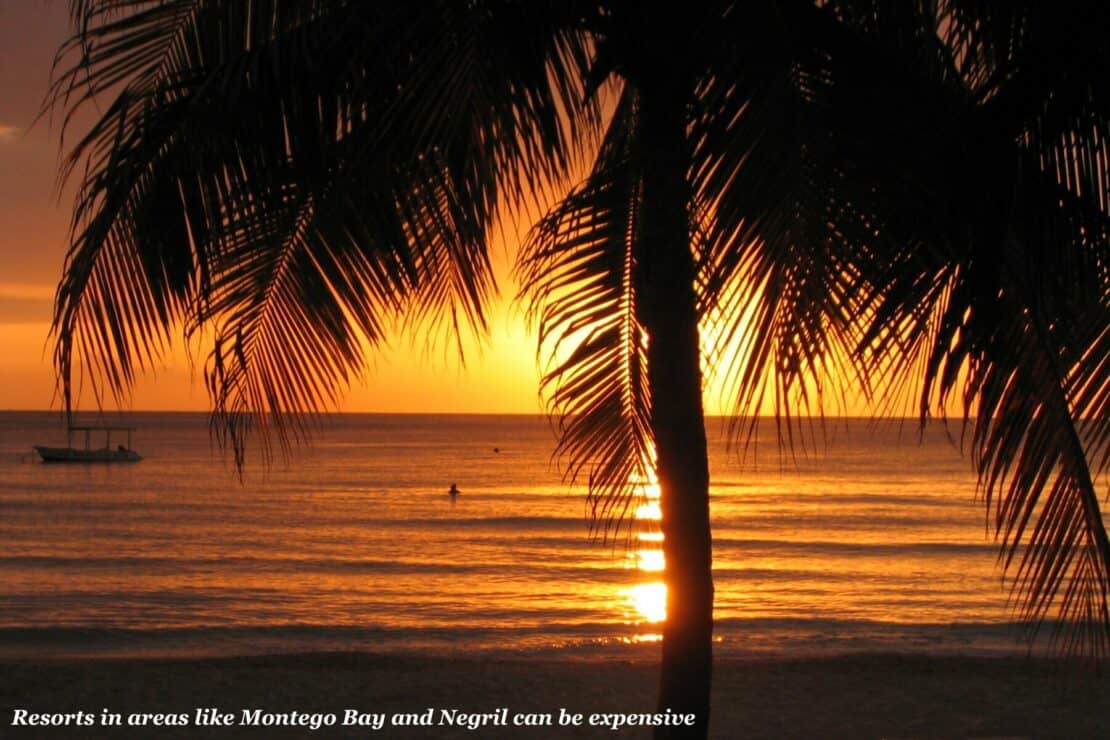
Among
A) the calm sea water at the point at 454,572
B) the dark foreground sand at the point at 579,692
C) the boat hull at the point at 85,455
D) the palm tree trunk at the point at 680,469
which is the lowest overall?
the boat hull at the point at 85,455

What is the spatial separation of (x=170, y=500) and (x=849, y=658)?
39631 millimetres

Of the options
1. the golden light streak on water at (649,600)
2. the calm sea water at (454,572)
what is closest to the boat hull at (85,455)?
the calm sea water at (454,572)

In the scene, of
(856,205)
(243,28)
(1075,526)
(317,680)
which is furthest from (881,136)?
(317,680)

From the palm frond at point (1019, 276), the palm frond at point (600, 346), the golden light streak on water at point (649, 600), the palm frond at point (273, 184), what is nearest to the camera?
the palm frond at point (1019, 276)

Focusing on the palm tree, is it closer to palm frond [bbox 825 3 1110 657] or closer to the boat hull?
palm frond [bbox 825 3 1110 657]

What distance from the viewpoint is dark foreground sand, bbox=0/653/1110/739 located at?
1019 centimetres

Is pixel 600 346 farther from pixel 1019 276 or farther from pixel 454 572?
pixel 454 572

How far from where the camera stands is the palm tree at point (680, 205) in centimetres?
312

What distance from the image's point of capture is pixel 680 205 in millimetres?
3920

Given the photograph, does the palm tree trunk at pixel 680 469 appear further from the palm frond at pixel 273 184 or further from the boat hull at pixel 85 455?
the boat hull at pixel 85 455

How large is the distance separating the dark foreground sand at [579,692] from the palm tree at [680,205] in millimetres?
6643

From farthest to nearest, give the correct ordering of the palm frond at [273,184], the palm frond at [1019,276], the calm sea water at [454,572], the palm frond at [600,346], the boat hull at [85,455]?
the boat hull at [85,455] < the calm sea water at [454,572] < the palm frond at [600,346] < the palm frond at [273,184] < the palm frond at [1019,276]

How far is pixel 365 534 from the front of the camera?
115 ft

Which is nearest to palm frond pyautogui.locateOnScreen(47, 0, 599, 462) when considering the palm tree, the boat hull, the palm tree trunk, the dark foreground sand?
the palm tree
